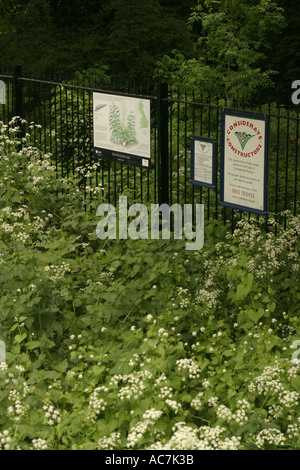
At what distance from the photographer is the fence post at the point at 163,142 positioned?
28.5 ft

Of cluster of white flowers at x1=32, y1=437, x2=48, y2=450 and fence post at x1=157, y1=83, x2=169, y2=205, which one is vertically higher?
fence post at x1=157, y1=83, x2=169, y2=205

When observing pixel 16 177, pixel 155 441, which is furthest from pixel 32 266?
pixel 16 177

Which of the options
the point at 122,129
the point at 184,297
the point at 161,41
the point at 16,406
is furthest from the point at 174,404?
the point at 161,41

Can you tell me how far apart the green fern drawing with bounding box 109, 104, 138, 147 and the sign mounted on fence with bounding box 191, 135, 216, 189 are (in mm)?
915

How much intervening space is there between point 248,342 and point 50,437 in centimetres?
166

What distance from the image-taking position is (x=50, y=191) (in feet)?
32.2

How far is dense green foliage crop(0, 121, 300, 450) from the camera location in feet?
15.1

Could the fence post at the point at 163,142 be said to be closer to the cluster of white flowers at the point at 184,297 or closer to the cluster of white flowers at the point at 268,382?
the cluster of white flowers at the point at 184,297

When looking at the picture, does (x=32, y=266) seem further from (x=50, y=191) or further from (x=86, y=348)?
(x=50, y=191)

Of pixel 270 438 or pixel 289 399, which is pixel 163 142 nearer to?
pixel 289 399

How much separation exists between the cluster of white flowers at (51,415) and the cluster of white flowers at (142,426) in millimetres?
466

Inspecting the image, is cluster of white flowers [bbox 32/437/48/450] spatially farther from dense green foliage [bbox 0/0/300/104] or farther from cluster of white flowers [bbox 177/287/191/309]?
dense green foliage [bbox 0/0/300/104]

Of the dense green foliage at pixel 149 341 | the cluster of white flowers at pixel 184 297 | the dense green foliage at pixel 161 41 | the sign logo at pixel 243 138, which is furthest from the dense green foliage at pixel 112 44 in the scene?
the cluster of white flowers at pixel 184 297

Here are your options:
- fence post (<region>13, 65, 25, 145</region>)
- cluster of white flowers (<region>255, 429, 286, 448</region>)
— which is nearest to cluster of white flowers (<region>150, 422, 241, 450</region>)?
cluster of white flowers (<region>255, 429, 286, 448</region>)
